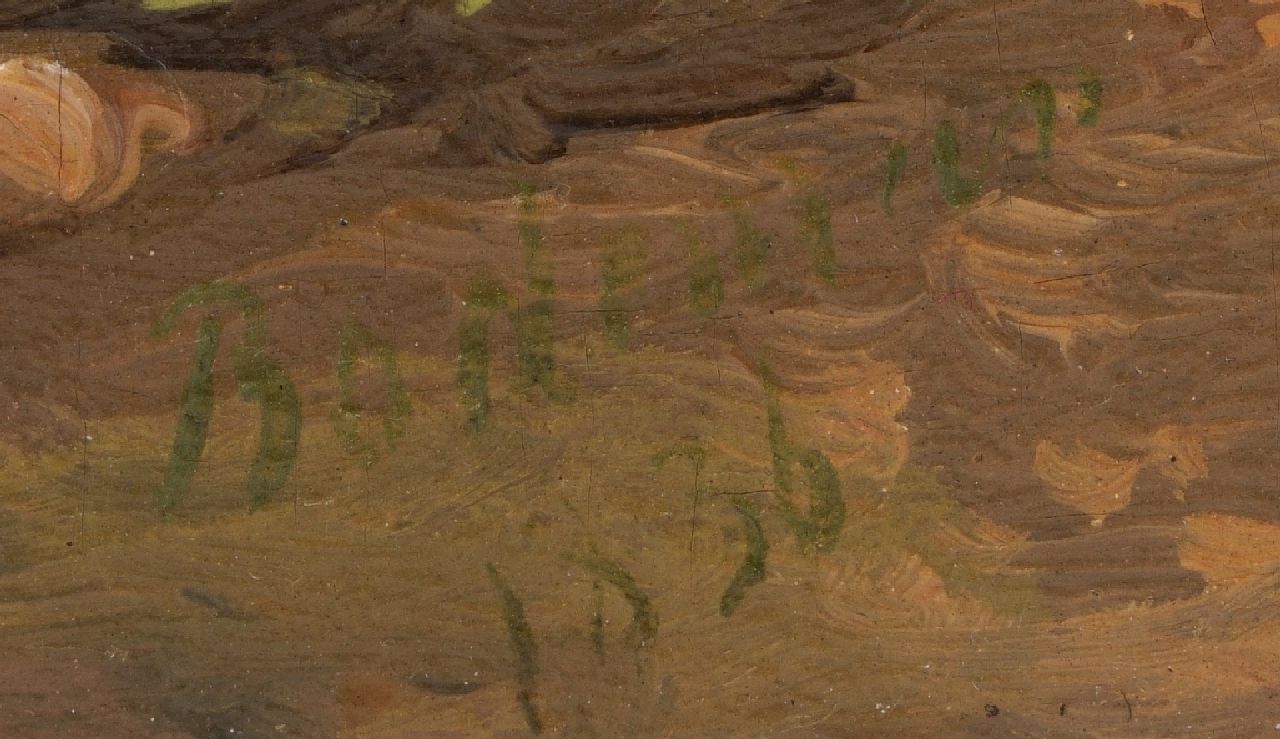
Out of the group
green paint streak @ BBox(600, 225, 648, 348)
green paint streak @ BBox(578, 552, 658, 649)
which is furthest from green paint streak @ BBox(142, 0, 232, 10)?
green paint streak @ BBox(578, 552, 658, 649)

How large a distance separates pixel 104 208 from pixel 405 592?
2.10m

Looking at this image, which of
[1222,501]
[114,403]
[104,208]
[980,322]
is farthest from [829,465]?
[104,208]

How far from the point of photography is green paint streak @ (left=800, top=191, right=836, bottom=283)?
3.11 m

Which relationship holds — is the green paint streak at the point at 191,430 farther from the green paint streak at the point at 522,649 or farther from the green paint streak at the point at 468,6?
the green paint streak at the point at 468,6

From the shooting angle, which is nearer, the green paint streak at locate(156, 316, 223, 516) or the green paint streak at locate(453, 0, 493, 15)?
the green paint streak at locate(156, 316, 223, 516)

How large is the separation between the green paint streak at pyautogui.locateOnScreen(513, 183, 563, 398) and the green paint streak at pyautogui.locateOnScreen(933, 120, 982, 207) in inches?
68.2

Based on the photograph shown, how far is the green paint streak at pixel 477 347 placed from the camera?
3.09 m

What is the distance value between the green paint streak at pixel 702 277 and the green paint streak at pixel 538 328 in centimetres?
60

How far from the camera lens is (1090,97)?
3102mm

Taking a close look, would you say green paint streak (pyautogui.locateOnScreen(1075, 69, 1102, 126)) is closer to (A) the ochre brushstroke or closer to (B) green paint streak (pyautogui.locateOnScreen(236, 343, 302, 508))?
(A) the ochre brushstroke

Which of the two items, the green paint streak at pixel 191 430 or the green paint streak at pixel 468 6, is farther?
the green paint streak at pixel 468 6

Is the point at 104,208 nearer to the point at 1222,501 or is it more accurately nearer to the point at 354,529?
the point at 354,529

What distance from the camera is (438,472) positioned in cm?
309

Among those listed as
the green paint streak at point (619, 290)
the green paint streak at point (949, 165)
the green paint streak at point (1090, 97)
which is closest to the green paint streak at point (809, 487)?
the green paint streak at point (619, 290)
